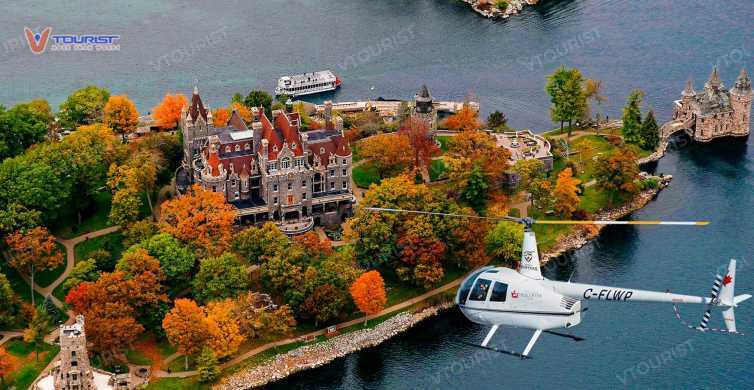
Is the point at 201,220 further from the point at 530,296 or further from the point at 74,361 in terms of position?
the point at 530,296

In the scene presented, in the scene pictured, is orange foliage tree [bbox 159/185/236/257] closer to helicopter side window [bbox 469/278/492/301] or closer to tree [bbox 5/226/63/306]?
tree [bbox 5/226/63/306]

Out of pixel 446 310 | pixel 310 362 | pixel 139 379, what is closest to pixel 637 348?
pixel 446 310

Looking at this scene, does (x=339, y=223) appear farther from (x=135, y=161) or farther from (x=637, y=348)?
(x=637, y=348)

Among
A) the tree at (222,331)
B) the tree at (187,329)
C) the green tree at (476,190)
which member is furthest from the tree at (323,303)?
the green tree at (476,190)

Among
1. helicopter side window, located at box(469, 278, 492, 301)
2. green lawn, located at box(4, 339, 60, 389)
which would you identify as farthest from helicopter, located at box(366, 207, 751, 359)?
green lawn, located at box(4, 339, 60, 389)

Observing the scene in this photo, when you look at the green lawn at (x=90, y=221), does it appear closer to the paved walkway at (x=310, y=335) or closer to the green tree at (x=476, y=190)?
the paved walkway at (x=310, y=335)
